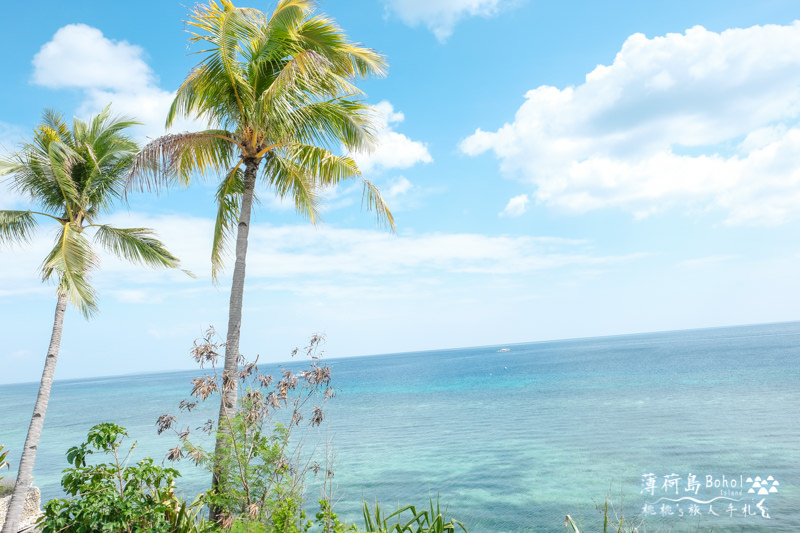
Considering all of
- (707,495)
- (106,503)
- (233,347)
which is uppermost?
(233,347)

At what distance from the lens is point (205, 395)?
198 inches

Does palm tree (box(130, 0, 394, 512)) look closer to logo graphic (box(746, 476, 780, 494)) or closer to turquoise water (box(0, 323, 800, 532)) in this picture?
turquoise water (box(0, 323, 800, 532))

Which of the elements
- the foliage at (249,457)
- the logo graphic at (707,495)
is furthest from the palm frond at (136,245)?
the logo graphic at (707,495)

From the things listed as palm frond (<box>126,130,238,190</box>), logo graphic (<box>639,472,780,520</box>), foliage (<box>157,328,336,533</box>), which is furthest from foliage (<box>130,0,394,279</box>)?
logo graphic (<box>639,472,780,520</box>)

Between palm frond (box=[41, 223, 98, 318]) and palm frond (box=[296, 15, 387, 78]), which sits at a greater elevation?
palm frond (box=[296, 15, 387, 78])

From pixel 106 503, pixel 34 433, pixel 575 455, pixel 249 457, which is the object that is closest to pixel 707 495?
pixel 575 455

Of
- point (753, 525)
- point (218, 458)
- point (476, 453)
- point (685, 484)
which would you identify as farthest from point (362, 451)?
point (218, 458)

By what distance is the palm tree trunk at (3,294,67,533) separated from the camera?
716 cm

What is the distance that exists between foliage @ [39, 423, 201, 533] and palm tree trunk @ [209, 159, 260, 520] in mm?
873

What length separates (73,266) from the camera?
7770 mm

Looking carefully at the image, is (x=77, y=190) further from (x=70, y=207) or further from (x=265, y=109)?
(x=265, y=109)

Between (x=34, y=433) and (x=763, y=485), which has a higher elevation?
(x=34, y=433)

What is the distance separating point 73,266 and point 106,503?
535 cm

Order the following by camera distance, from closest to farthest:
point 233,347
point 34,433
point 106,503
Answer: point 106,503, point 233,347, point 34,433
